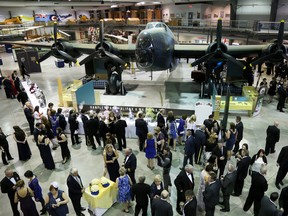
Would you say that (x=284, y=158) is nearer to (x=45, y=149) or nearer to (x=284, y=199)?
(x=284, y=199)

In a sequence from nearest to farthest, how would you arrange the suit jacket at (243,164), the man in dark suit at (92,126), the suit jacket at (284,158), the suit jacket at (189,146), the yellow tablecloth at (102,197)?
the yellow tablecloth at (102,197) < the suit jacket at (243,164) < the suit jacket at (284,158) < the suit jacket at (189,146) < the man in dark suit at (92,126)

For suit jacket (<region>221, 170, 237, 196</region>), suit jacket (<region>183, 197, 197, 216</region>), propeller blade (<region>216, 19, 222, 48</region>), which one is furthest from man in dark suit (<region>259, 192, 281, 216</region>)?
Answer: propeller blade (<region>216, 19, 222, 48</region>)

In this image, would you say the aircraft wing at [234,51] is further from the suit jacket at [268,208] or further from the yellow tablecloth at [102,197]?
the suit jacket at [268,208]

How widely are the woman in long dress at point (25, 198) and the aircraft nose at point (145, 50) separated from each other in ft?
28.4

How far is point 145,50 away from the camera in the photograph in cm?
1239

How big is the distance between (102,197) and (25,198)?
185 centimetres

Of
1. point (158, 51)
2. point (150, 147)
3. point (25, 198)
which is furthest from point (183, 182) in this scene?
point (158, 51)

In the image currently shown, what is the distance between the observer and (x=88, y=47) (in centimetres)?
1731

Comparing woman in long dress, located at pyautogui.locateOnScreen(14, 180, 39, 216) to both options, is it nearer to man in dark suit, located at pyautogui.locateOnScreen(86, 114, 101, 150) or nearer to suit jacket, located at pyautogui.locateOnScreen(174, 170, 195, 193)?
suit jacket, located at pyautogui.locateOnScreen(174, 170, 195, 193)

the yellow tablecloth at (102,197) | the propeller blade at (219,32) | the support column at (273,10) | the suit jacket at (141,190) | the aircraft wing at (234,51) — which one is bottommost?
the yellow tablecloth at (102,197)

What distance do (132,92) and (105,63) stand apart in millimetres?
2710

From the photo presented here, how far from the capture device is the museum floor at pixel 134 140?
806 cm

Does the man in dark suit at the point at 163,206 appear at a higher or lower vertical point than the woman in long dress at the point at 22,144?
higher

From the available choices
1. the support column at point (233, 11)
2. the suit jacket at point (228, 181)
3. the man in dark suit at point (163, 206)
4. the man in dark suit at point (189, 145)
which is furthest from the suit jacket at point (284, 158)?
the support column at point (233, 11)
